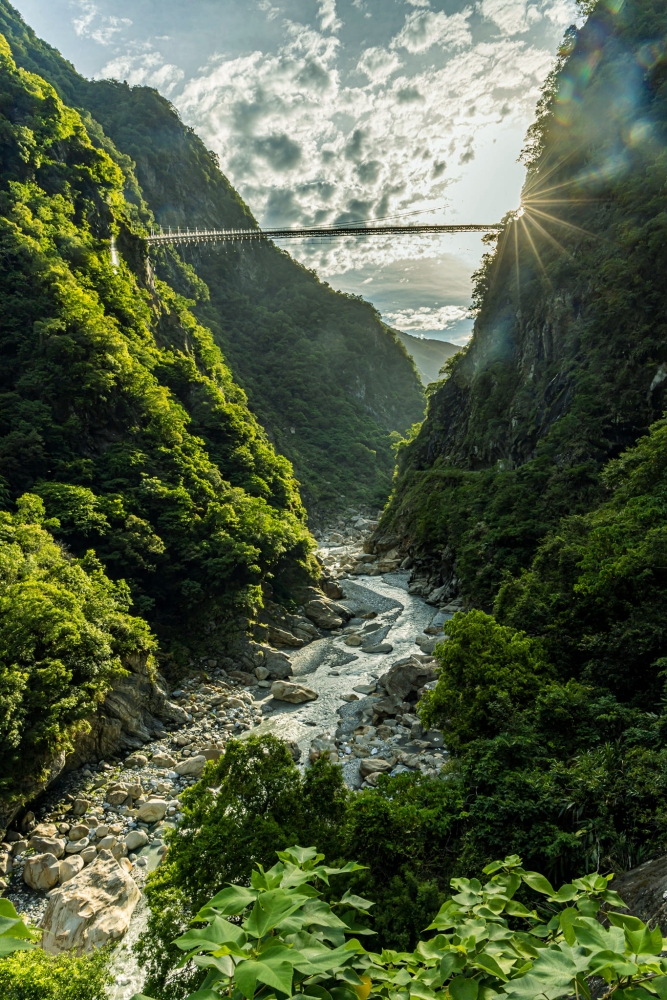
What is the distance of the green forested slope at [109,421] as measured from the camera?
20797mm

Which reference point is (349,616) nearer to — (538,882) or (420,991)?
(538,882)

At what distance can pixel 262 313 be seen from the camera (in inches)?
3216

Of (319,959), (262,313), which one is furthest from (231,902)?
(262,313)

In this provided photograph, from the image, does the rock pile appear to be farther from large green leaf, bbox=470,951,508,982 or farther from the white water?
large green leaf, bbox=470,951,508,982

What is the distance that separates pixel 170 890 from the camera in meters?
5.85

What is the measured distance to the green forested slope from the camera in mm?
20797

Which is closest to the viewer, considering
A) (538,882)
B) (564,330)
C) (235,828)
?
(538,882)

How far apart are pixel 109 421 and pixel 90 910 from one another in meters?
20.7

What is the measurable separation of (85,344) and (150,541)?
10.7 meters

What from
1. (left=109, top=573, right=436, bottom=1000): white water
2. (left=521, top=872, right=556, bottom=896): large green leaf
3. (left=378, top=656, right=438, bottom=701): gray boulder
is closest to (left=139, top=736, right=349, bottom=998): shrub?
(left=109, top=573, right=436, bottom=1000): white water

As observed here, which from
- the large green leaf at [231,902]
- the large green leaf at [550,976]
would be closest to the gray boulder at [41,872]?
the large green leaf at [231,902]

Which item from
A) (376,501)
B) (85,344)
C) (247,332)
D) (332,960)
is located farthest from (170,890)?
(247,332)

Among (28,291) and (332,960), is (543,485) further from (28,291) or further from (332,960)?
(28,291)

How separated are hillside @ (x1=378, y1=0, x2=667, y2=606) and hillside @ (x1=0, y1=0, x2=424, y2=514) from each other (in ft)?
85.1
